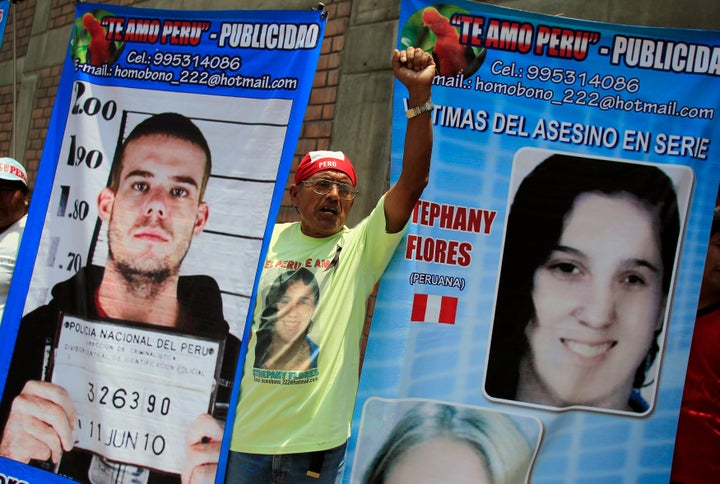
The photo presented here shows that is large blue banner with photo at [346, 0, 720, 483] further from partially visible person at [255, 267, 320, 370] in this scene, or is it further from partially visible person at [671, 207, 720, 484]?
partially visible person at [255, 267, 320, 370]

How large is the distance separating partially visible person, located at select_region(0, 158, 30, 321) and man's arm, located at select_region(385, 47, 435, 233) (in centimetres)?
188

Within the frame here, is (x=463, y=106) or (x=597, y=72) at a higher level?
(x=597, y=72)

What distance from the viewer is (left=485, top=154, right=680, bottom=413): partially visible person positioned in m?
2.65

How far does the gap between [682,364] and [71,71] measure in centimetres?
Result: 276

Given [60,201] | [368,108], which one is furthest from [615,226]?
[60,201]

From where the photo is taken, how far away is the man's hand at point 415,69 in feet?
7.83

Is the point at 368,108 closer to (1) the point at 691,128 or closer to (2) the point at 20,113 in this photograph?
(1) the point at 691,128

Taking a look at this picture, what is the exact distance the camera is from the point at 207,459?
2.67 meters

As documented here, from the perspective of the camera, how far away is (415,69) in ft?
7.91

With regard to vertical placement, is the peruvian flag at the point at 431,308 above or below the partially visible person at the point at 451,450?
above

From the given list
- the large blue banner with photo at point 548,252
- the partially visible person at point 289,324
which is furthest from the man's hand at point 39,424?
the large blue banner with photo at point 548,252

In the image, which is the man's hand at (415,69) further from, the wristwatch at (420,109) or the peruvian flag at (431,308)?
the peruvian flag at (431,308)

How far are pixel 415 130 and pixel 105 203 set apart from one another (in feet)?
4.57

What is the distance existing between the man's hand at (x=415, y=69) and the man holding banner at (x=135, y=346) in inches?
36.9
